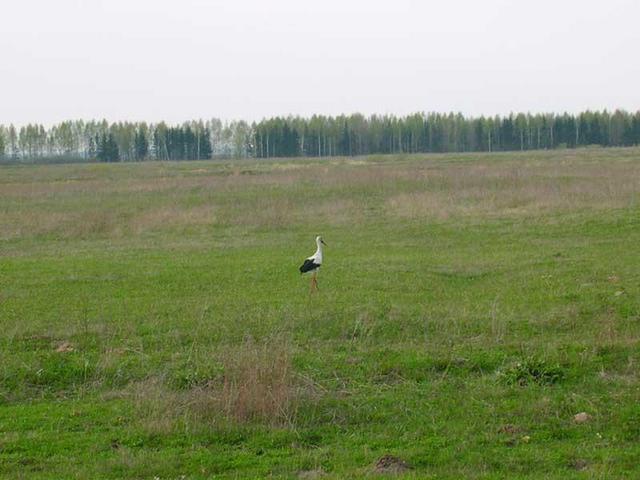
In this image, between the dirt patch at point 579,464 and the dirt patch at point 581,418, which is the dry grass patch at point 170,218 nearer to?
the dirt patch at point 581,418

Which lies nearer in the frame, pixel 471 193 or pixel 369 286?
pixel 369 286

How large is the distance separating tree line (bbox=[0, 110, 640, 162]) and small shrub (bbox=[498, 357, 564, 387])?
128 metres

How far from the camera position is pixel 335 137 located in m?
144

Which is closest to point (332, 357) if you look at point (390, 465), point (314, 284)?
point (390, 465)

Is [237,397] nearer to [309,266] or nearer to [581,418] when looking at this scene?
[581,418]

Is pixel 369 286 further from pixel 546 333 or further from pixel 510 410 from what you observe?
pixel 510 410

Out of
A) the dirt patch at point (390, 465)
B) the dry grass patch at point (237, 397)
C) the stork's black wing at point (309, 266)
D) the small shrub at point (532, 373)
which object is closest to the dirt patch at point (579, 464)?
the dirt patch at point (390, 465)

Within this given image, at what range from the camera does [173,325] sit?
43.0ft

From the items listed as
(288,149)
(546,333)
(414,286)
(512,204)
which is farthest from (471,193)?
(288,149)

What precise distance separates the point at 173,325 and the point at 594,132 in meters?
131

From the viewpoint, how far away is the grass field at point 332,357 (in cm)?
781

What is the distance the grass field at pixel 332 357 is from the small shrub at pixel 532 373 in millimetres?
24

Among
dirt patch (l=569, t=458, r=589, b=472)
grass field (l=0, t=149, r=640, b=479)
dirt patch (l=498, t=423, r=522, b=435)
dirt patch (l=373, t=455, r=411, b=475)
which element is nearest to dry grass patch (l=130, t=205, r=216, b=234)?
grass field (l=0, t=149, r=640, b=479)

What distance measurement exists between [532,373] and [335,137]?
135846 mm
